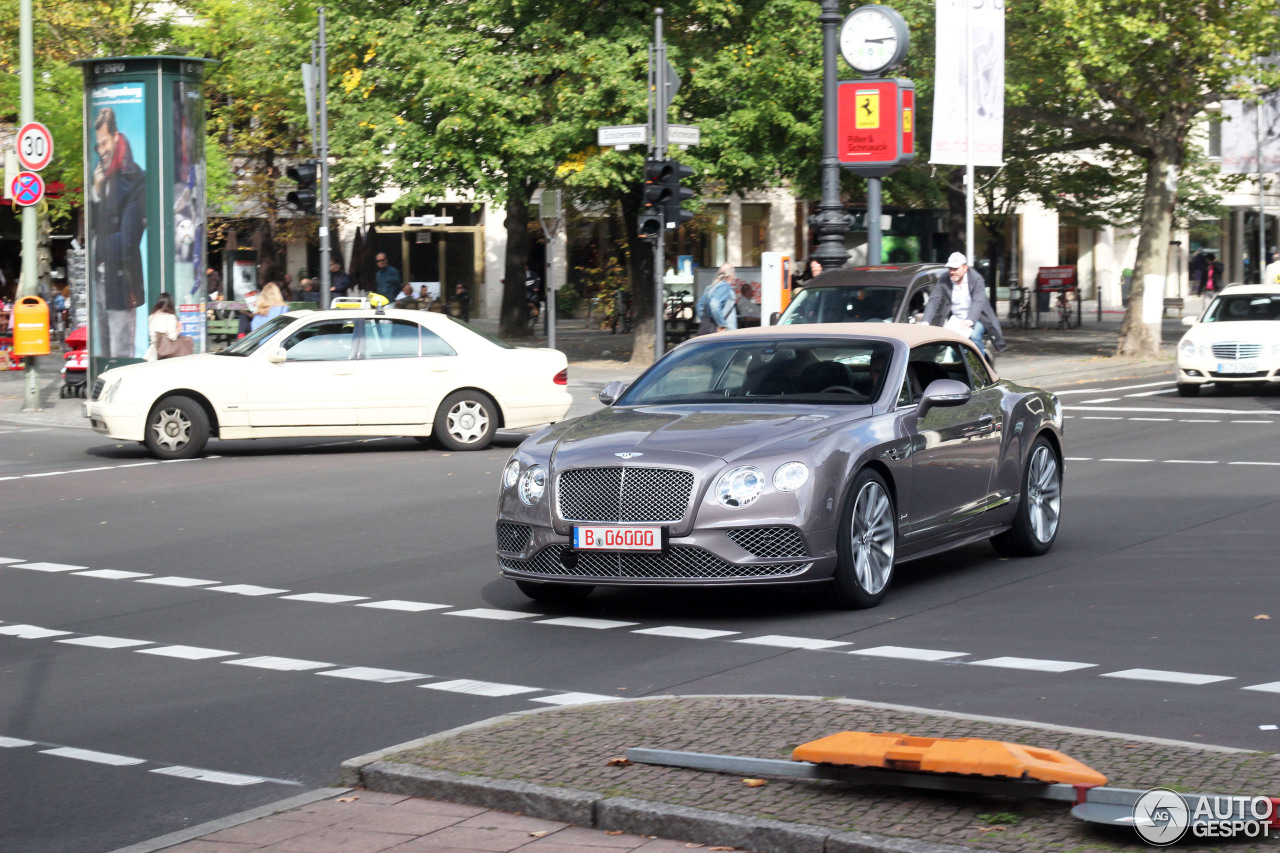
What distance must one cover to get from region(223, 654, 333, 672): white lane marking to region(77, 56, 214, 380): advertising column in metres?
16.4

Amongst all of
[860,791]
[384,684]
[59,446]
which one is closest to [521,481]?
[384,684]

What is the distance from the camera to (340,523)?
13352 millimetres

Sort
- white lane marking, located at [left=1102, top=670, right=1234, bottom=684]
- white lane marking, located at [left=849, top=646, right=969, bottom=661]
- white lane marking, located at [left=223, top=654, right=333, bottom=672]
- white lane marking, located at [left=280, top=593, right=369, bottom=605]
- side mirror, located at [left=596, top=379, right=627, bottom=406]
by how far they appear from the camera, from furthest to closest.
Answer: side mirror, located at [left=596, top=379, right=627, bottom=406], white lane marking, located at [left=280, top=593, right=369, bottom=605], white lane marking, located at [left=223, top=654, right=333, bottom=672], white lane marking, located at [left=849, top=646, right=969, bottom=661], white lane marking, located at [left=1102, top=670, right=1234, bottom=684]

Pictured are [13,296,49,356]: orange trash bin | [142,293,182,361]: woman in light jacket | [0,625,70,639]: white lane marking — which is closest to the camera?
[0,625,70,639]: white lane marking

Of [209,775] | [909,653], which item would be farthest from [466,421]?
[209,775]

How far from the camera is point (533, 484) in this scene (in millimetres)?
9188

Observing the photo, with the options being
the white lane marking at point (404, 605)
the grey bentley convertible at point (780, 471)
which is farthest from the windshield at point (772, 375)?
the white lane marking at point (404, 605)

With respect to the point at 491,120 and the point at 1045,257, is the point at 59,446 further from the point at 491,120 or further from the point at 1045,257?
the point at 1045,257

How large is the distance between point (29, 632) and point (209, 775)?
3.46 metres

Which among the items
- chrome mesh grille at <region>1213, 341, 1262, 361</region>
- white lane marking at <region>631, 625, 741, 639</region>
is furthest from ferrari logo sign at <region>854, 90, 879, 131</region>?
white lane marking at <region>631, 625, 741, 639</region>

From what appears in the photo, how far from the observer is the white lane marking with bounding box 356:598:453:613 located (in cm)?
959

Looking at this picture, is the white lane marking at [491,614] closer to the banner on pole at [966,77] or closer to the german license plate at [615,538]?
the german license plate at [615,538]

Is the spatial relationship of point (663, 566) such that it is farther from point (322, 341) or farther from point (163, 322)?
point (163, 322)

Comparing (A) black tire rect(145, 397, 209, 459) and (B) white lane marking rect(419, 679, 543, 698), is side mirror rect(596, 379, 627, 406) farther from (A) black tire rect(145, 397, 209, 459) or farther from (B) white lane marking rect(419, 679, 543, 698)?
(A) black tire rect(145, 397, 209, 459)
